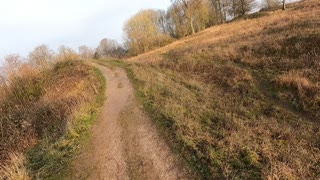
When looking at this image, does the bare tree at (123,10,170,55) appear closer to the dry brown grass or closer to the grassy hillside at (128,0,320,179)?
the grassy hillside at (128,0,320,179)

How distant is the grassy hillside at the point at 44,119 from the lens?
770cm

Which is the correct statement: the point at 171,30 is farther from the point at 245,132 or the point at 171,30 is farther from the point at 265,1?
the point at 245,132

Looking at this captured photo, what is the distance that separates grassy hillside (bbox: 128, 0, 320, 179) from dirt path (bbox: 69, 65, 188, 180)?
0.49 meters

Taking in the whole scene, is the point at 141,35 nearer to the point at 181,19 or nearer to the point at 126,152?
the point at 181,19

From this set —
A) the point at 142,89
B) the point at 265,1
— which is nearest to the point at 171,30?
the point at 265,1

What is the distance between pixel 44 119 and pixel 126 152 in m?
5.31

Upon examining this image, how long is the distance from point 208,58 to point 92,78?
8.12 meters

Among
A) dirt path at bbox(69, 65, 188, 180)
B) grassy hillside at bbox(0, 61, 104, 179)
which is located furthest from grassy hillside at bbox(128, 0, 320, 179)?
grassy hillside at bbox(0, 61, 104, 179)

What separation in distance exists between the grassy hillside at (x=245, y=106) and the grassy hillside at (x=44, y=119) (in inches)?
102

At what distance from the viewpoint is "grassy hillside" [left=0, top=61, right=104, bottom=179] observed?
7699mm

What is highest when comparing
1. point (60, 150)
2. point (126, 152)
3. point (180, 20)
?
point (180, 20)

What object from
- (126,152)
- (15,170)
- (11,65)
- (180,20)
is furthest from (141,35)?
(15,170)

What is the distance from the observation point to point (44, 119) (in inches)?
440

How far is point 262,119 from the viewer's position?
372 inches
